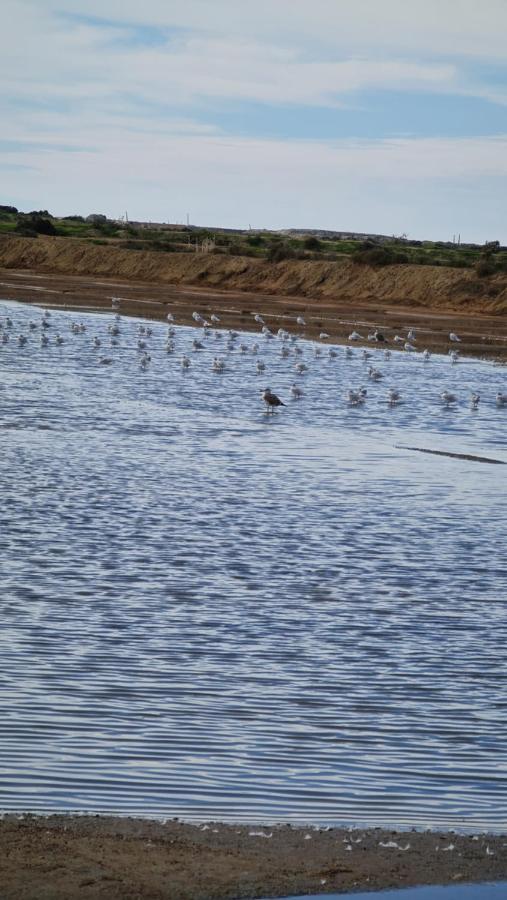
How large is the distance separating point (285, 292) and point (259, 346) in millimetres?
29275

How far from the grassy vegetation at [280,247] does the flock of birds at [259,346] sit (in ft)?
63.0

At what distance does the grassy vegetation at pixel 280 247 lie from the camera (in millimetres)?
69625

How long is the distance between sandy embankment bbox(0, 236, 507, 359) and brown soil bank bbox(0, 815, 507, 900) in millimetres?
36134

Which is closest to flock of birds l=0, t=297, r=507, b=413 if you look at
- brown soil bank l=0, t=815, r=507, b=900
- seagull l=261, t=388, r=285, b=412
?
seagull l=261, t=388, r=285, b=412

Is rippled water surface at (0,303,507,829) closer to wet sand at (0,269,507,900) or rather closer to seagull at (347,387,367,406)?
wet sand at (0,269,507,900)

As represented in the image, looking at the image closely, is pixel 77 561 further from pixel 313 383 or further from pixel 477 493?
pixel 313 383

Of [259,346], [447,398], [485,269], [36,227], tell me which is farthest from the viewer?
[36,227]

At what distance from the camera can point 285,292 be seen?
69.9 metres

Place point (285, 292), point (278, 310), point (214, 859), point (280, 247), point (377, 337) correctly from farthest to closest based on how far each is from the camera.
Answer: point (280, 247) < point (285, 292) < point (278, 310) < point (377, 337) < point (214, 859)

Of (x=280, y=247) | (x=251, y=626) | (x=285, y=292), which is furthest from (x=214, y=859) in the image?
(x=280, y=247)

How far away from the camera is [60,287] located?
71.1 m

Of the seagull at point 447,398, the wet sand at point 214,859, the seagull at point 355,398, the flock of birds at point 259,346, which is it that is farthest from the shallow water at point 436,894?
the seagull at point 447,398

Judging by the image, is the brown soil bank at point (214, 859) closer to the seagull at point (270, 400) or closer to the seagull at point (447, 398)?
the seagull at point (270, 400)

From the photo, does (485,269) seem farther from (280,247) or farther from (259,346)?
(259,346)
